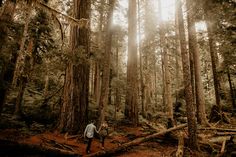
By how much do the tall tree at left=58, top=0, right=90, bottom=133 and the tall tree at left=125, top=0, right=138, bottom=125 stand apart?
407cm

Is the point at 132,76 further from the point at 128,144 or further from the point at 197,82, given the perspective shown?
the point at 128,144

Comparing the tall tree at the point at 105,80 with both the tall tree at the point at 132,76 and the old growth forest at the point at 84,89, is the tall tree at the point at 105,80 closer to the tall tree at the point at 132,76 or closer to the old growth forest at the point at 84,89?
the old growth forest at the point at 84,89

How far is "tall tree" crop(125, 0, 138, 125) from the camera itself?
15112mm

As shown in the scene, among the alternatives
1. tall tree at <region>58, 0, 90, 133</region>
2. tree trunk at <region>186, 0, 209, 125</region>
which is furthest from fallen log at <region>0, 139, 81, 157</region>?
tree trunk at <region>186, 0, 209, 125</region>

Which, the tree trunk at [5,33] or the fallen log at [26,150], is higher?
the tree trunk at [5,33]

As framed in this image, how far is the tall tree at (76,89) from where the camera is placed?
1158 cm

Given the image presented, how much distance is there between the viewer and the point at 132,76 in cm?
1578

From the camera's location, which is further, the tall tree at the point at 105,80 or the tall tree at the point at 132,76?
the tall tree at the point at 132,76

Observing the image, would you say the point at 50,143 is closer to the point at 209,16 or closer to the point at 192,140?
the point at 192,140

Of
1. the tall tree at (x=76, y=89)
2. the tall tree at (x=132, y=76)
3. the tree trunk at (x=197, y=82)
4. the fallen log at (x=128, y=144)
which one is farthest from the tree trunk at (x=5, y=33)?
the tree trunk at (x=197, y=82)

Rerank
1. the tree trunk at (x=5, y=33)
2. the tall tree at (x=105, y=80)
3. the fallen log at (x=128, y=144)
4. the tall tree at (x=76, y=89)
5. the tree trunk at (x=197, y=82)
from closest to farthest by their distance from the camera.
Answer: the tree trunk at (x=5, y=33), the fallen log at (x=128, y=144), the tall tree at (x=76, y=89), the tall tree at (x=105, y=80), the tree trunk at (x=197, y=82)

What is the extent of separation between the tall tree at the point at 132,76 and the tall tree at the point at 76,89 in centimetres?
407

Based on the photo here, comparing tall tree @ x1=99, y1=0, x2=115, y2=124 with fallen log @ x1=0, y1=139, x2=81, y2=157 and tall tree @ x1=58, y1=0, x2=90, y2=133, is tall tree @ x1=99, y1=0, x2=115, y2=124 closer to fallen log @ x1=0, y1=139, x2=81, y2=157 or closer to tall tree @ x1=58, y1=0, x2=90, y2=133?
tall tree @ x1=58, y1=0, x2=90, y2=133

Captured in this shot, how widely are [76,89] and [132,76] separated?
16.7ft
